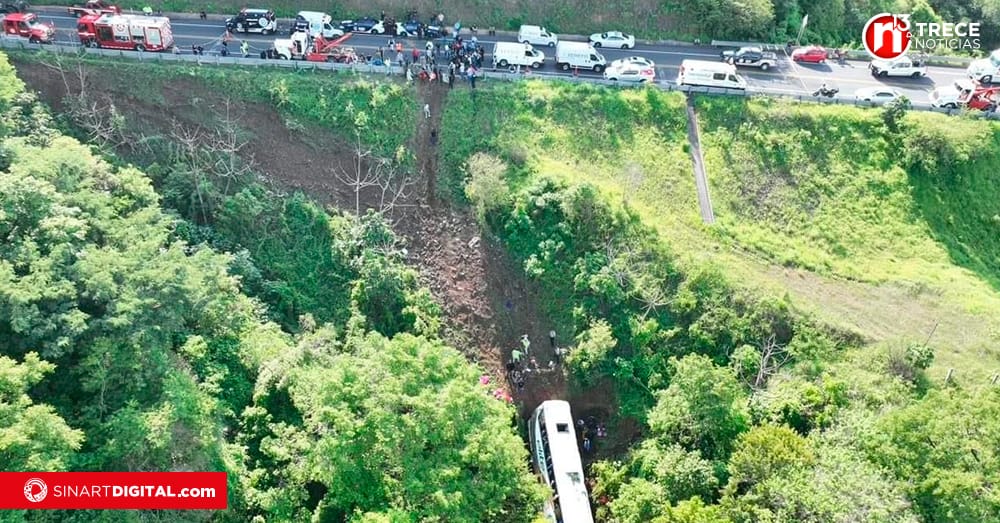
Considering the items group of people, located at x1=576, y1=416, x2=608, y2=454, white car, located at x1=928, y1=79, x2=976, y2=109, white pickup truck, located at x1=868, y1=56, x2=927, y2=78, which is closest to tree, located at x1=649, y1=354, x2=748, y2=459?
group of people, located at x1=576, y1=416, x2=608, y2=454

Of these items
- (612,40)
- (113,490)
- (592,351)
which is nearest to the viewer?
(113,490)

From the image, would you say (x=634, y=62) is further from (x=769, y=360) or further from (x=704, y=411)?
(x=704, y=411)

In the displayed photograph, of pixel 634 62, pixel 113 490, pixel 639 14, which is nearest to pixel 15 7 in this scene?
pixel 113 490

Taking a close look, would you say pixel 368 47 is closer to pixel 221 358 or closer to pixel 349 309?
pixel 349 309

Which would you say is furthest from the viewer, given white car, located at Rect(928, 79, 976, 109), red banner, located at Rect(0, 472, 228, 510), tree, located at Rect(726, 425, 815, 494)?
white car, located at Rect(928, 79, 976, 109)

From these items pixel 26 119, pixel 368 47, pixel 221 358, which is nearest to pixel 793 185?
pixel 368 47

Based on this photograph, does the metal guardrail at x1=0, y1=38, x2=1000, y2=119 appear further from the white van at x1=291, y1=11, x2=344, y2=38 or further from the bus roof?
the bus roof
